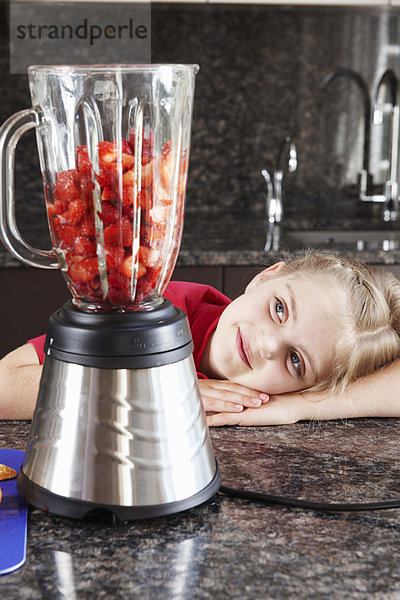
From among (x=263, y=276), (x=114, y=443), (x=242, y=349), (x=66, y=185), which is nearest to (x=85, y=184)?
(x=66, y=185)

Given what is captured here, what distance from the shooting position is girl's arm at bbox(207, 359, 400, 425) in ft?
3.35

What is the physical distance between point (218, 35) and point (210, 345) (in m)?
1.87

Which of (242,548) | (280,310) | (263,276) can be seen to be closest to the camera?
(242,548)

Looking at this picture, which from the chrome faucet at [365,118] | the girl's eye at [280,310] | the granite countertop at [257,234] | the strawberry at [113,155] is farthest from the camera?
the chrome faucet at [365,118]

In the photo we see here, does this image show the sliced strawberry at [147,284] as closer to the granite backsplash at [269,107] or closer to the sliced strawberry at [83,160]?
the sliced strawberry at [83,160]

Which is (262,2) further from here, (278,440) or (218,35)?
(278,440)

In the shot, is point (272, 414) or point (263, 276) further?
point (263, 276)

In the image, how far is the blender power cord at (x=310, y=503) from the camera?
764mm

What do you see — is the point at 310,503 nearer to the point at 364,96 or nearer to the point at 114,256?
the point at 114,256

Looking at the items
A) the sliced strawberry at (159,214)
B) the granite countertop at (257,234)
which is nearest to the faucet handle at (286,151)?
the granite countertop at (257,234)

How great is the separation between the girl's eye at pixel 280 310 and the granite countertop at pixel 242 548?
0.28 meters

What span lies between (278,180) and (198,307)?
4.84 ft

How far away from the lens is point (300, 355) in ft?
3.57

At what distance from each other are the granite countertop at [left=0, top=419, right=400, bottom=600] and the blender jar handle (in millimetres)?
271
